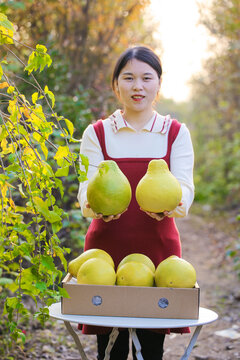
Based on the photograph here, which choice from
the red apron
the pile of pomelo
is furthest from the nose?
the pile of pomelo

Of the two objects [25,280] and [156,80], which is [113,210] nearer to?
[25,280]

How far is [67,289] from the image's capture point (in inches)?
74.4

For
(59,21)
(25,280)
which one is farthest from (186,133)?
(59,21)

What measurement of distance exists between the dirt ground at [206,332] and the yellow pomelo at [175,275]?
173 centimetres

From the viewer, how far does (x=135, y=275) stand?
1.93 metres

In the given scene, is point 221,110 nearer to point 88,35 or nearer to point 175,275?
point 88,35

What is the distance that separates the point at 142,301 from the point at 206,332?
9.05 feet

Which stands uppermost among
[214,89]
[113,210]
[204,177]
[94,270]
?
[214,89]

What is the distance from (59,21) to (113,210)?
4.14 metres

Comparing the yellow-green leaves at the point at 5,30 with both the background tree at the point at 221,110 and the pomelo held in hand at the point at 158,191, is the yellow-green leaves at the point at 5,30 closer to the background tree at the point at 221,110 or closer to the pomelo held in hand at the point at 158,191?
the pomelo held in hand at the point at 158,191

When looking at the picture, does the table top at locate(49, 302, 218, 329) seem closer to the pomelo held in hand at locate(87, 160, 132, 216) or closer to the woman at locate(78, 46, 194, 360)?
the pomelo held in hand at locate(87, 160, 132, 216)

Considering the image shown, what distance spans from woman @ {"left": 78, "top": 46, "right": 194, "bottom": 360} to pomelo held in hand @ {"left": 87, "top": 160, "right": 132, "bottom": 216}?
0.92ft

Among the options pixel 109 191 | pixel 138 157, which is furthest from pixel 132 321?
pixel 138 157

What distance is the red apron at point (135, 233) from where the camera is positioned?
2.45 metres
